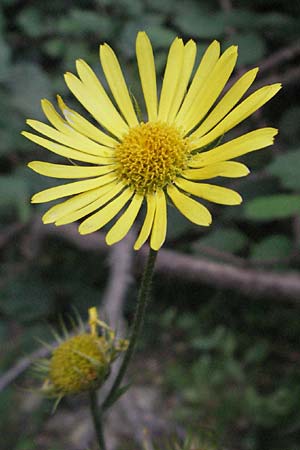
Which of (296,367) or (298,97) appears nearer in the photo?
(296,367)

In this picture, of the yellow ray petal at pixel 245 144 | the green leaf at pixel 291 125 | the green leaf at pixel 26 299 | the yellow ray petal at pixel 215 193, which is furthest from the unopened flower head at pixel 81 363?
the green leaf at pixel 291 125

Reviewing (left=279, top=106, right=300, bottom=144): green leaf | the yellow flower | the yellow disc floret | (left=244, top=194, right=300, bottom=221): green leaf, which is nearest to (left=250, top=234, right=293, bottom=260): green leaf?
(left=244, top=194, right=300, bottom=221): green leaf

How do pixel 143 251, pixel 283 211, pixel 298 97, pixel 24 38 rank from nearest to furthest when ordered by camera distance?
pixel 283 211 < pixel 143 251 < pixel 298 97 < pixel 24 38

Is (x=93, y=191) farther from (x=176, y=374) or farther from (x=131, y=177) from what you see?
(x=176, y=374)

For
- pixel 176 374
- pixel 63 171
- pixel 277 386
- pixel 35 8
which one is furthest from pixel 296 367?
pixel 35 8

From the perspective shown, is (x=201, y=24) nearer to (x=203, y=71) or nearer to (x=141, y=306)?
(x=203, y=71)

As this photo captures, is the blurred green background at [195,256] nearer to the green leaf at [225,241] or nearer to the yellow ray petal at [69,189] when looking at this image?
the green leaf at [225,241]
